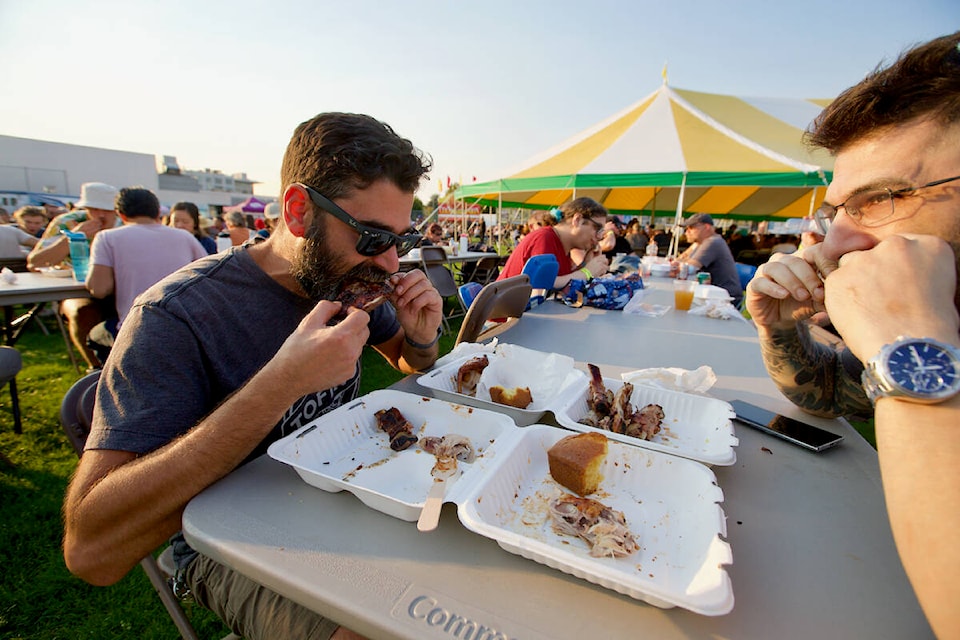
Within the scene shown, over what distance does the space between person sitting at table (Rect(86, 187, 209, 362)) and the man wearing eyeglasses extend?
4.90m

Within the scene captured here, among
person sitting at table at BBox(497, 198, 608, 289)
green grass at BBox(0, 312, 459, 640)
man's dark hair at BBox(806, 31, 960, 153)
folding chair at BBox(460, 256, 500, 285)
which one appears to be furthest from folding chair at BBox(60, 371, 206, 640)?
folding chair at BBox(460, 256, 500, 285)

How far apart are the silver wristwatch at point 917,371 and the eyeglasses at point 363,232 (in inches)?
59.9

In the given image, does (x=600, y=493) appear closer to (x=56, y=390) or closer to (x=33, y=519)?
(x=33, y=519)

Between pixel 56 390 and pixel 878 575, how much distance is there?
6834 millimetres

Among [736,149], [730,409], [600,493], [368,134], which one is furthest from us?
[736,149]

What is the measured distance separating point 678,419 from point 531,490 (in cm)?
80

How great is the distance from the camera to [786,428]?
1.50m

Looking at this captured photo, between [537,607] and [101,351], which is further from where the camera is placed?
[101,351]

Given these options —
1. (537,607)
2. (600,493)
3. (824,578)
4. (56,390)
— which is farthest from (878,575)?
(56,390)

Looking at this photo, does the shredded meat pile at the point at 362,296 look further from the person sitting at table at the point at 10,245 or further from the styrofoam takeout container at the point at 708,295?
the person sitting at table at the point at 10,245

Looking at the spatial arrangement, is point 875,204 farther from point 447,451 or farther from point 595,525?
point 447,451

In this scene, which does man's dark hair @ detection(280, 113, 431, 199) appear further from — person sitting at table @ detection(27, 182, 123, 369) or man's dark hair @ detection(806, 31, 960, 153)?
person sitting at table @ detection(27, 182, 123, 369)

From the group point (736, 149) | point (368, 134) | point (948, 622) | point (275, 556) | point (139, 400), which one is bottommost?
point (275, 556)

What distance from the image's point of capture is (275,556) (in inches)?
34.6
